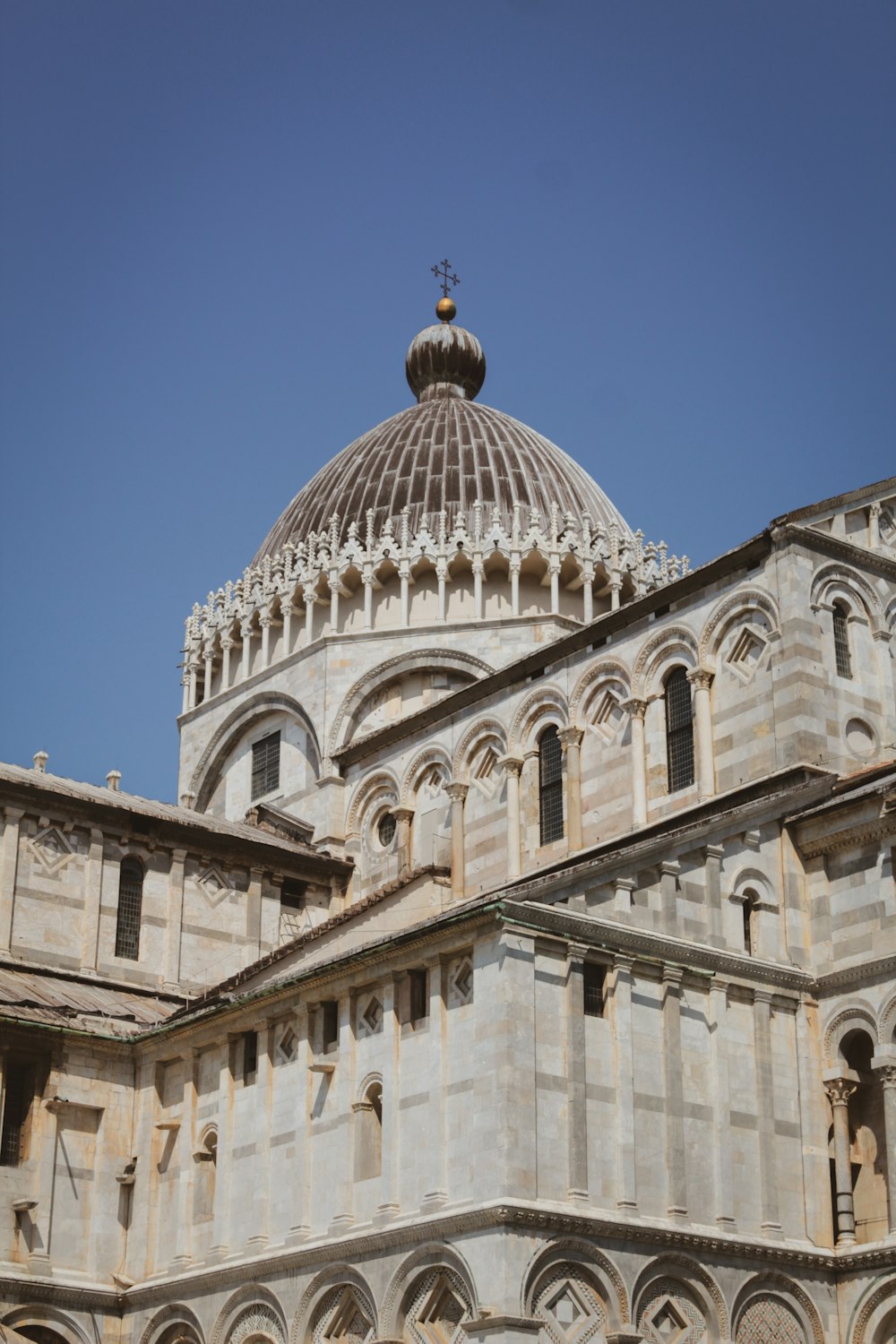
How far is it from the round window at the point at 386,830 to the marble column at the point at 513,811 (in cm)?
448

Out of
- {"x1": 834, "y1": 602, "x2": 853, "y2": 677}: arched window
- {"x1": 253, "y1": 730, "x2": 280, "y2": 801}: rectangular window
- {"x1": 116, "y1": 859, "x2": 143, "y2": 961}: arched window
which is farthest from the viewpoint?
{"x1": 253, "y1": 730, "x2": 280, "y2": 801}: rectangular window

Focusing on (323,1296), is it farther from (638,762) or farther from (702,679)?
(702,679)

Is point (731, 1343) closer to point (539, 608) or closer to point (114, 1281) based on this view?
point (114, 1281)

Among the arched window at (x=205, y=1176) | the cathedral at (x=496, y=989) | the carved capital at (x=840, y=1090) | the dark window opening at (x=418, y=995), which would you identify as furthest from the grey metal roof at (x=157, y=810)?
the carved capital at (x=840, y=1090)

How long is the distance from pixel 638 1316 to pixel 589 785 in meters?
13.5

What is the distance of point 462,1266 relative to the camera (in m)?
Answer: 28.5

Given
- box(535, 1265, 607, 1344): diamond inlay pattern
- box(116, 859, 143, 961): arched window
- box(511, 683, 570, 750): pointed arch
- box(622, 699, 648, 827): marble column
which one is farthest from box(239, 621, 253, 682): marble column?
box(535, 1265, 607, 1344): diamond inlay pattern

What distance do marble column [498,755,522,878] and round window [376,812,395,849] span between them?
14.7 ft

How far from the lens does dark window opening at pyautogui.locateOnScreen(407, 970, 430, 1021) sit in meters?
31.4

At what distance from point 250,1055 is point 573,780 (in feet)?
30.7

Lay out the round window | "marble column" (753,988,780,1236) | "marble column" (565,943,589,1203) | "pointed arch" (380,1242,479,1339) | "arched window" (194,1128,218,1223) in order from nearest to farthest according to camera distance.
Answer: "pointed arch" (380,1242,479,1339), "marble column" (565,943,589,1203), "marble column" (753,988,780,1236), "arched window" (194,1128,218,1223), the round window

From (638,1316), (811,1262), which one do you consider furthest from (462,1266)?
(811,1262)

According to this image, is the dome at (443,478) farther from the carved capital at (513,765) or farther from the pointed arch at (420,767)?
the carved capital at (513,765)

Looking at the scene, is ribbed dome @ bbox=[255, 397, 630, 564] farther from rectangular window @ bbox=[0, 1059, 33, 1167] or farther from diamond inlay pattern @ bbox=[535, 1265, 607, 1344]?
diamond inlay pattern @ bbox=[535, 1265, 607, 1344]
